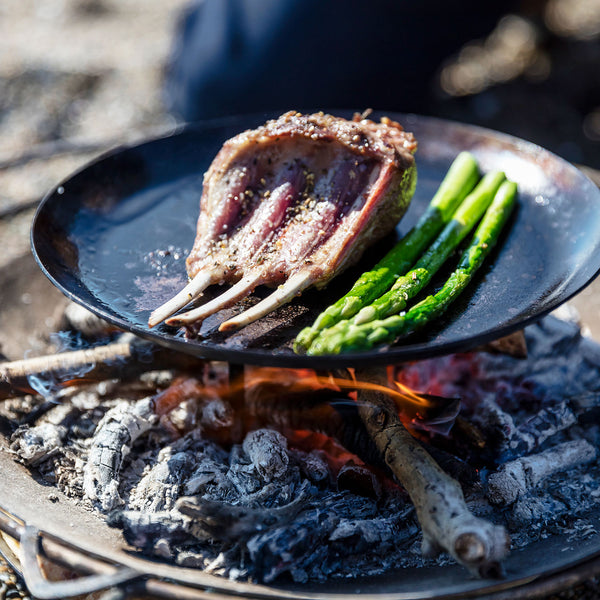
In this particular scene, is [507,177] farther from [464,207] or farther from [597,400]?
[597,400]

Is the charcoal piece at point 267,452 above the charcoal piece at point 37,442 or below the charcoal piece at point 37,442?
above

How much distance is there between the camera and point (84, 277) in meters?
3.30

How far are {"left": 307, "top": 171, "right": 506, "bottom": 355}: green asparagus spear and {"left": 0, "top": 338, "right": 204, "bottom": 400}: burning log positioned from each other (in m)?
1.38

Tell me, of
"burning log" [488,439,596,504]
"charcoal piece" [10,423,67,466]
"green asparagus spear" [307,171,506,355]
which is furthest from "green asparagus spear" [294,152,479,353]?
"charcoal piece" [10,423,67,466]

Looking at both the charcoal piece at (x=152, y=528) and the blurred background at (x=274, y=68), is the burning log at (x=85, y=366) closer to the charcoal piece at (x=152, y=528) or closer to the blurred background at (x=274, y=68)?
the charcoal piece at (x=152, y=528)

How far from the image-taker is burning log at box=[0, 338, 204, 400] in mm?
3600

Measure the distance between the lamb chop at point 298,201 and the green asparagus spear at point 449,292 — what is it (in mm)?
487

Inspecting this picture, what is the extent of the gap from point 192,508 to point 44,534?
66 centimetres

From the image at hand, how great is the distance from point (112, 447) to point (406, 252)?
1897 mm

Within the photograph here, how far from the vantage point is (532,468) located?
315 centimetres

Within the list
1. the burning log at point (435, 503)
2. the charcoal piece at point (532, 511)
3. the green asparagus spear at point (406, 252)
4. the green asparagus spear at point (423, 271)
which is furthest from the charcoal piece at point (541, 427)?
the green asparagus spear at point (406, 252)

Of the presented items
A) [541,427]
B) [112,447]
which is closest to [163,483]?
[112,447]

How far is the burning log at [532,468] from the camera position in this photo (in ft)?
9.84

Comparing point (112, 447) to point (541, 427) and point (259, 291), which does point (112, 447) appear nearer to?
point (259, 291)
